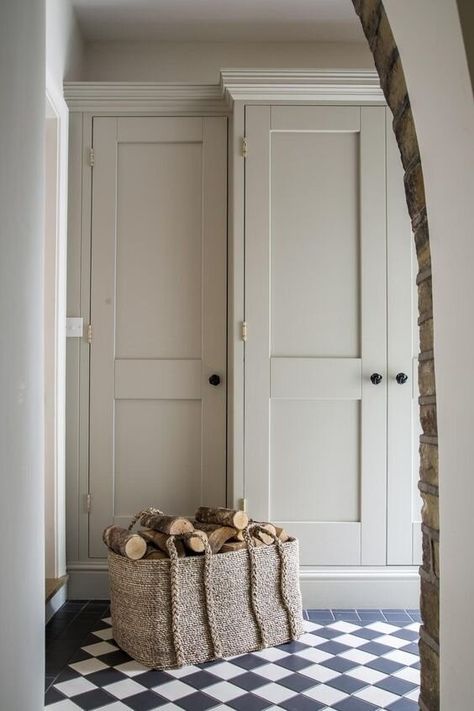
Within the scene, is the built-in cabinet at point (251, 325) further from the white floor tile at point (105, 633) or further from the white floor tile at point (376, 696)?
the white floor tile at point (376, 696)

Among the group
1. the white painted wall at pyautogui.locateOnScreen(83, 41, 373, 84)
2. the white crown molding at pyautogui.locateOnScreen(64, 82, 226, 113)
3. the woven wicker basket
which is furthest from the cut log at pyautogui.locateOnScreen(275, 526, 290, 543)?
the white painted wall at pyautogui.locateOnScreen(83, 41, 373, 84)

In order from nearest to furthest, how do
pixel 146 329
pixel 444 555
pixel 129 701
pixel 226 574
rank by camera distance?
pixel 444 555 < pixel 129 701 < pixel 226 574 < pixel 146 329

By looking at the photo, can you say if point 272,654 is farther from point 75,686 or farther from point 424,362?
point 424,362

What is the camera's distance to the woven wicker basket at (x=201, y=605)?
7.89ft

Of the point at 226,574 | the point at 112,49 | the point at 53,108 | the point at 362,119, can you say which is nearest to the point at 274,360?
the point at 226,574

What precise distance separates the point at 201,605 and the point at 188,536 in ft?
0.80

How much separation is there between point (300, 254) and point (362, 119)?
2.17 ft

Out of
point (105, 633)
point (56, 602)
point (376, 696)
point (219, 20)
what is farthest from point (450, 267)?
point (219, 20)

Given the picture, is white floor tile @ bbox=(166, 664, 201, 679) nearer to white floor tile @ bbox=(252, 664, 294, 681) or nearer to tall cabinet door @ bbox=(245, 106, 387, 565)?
white floor tile @ bbox=(252, 664, 294, 681)

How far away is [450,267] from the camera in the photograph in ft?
3.00

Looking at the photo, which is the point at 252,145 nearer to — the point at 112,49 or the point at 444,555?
the point at 112,49

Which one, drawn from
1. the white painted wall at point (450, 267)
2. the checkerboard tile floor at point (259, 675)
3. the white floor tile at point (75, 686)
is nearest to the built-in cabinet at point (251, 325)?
the checkerboard tile floor at point (259, 675)

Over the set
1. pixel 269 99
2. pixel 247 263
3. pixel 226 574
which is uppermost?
pixel 269 99

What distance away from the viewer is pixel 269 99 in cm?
308
